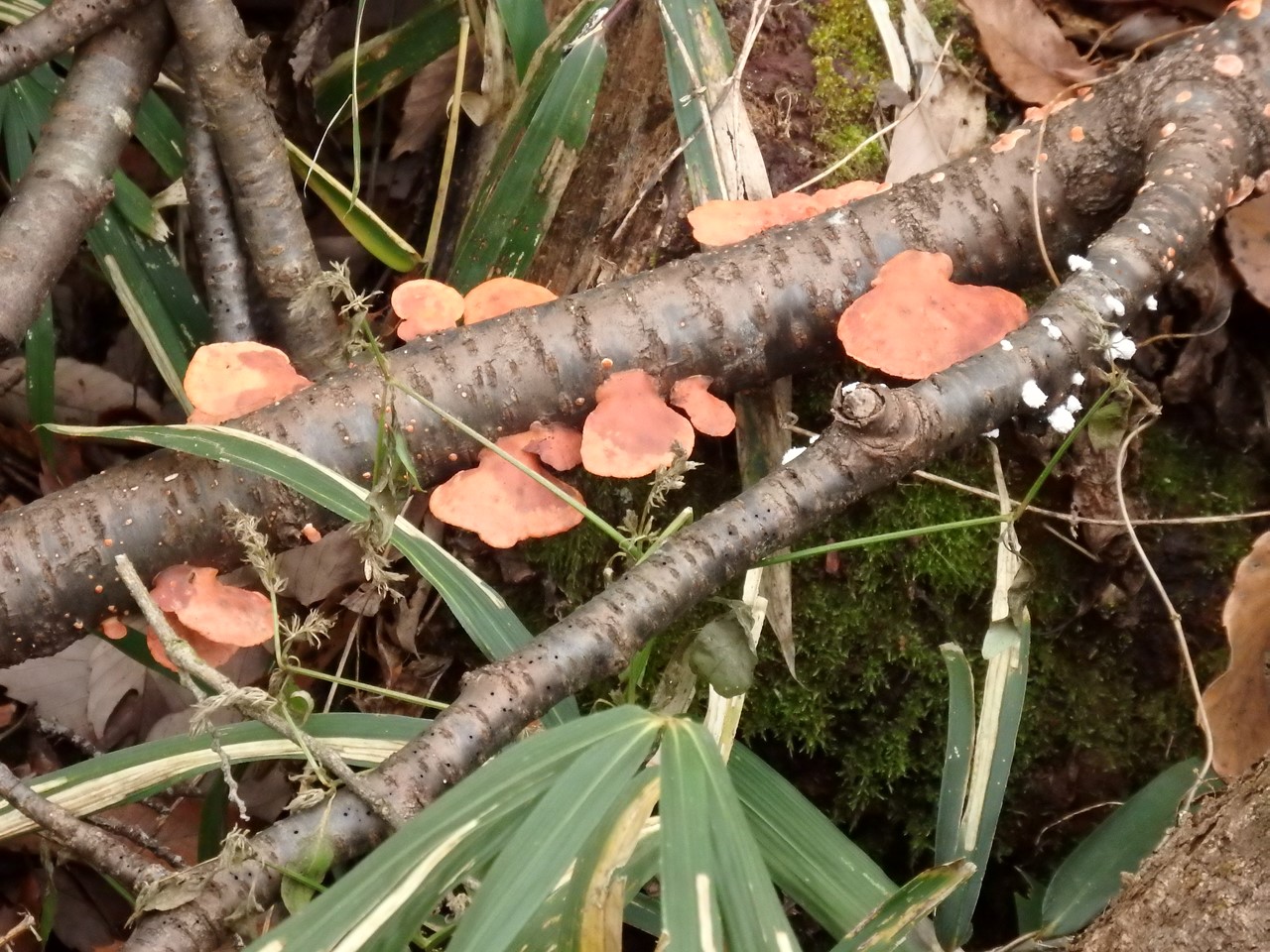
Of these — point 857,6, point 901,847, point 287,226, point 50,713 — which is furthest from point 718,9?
point 50,713

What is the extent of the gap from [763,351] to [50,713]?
195 cm

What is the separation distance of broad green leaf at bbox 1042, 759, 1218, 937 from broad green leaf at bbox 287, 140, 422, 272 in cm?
197

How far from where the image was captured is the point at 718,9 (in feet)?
7.89

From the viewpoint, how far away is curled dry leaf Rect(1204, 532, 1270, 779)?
173 centimetres

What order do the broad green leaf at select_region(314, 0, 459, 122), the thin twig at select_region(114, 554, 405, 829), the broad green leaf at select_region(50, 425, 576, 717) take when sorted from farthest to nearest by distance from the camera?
A: 1. the broad green leaf at select_region(314, 0, 459, 122)
2. the broad green leaf at select_region(50, 425, 576, 717)
3. the thin twig at select_region(114, 554, 405, 829)

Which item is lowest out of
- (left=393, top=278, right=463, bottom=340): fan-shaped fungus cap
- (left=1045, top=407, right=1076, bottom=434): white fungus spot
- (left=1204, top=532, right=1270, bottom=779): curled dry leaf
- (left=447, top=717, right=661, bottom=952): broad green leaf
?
(left=1204, top=532, right=1270, bottom=779): curled dry leaf

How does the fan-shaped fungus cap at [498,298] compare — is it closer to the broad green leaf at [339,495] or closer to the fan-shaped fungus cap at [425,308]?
the fan-shaped fungus cap at [425,308]

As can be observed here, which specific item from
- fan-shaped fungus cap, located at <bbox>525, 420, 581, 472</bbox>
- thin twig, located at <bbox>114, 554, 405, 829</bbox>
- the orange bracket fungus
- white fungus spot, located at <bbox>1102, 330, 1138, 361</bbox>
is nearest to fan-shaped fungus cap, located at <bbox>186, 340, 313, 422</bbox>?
the orange bracket fungus

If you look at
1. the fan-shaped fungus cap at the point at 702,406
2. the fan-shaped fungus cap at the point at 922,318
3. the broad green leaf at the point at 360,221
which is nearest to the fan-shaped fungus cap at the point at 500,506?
the fan-shaped fungus cap at the point at 702,406

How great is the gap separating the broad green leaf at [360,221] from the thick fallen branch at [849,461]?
1.36m

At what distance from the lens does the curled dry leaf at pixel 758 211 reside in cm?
206

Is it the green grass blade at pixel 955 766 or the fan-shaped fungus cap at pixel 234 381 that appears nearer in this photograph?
the green grass blade at pixel 955 766

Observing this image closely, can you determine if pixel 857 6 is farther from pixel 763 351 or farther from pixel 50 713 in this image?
pixel 50 713

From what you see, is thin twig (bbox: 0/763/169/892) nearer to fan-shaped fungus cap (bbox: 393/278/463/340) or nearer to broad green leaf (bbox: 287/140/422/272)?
fan-shaped fungus cap (bbox: 393/278/463/340)
